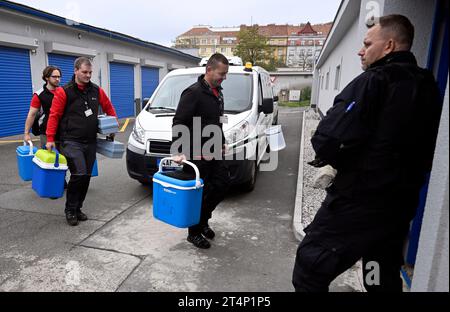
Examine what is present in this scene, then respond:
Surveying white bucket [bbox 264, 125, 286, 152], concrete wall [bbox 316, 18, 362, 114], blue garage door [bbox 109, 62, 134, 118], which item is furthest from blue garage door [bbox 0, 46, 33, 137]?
concrete wall [bbox 316, 18, 362, 114]

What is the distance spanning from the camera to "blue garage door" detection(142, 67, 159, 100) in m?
18.7

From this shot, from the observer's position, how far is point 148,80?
1920 cm

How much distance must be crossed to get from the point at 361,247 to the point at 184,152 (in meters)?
2.02

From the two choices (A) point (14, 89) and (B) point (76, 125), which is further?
(A) point (14, 89)

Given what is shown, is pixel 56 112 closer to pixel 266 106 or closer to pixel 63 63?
pixel 266 106

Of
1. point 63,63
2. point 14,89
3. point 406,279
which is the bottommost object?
point 406,279

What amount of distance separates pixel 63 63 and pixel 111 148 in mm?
10112

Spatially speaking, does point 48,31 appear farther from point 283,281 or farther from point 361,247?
point 361,247

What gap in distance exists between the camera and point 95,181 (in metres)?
6.09

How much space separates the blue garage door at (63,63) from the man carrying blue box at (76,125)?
9.41 metres

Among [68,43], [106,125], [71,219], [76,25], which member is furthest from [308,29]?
[71,219]

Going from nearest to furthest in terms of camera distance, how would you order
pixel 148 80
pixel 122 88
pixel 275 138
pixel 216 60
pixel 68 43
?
pixel 216 60 → pixel 275 138 → pixel 68 43 → pixel 122 88 → pixel 148 80

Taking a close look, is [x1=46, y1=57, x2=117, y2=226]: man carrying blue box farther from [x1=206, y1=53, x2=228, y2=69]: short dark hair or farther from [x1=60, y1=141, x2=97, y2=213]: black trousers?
[x1=206, y1=53, x2=228, y2=69]: short dark hair

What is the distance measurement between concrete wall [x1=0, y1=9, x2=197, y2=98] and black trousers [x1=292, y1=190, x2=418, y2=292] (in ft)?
37.1
